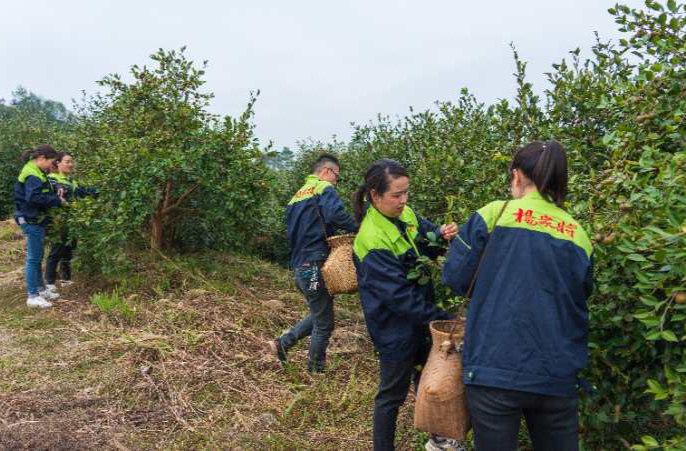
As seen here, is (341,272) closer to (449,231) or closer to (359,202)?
(359,202)

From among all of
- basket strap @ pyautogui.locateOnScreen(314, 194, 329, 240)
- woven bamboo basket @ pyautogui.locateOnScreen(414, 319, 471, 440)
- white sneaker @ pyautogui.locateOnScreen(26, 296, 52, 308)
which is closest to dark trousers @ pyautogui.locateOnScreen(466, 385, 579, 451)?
woven bamboo basket @ pyautogui.locateOnScreen(414, 319, 471, 440)

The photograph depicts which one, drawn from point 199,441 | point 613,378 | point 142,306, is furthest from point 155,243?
point 613,378

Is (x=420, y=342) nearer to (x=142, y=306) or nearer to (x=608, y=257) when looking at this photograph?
(x=608, y=257)

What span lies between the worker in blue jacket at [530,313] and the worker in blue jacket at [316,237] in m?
2.33

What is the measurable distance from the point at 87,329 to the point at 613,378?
474 cm

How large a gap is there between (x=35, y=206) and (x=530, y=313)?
5873mm

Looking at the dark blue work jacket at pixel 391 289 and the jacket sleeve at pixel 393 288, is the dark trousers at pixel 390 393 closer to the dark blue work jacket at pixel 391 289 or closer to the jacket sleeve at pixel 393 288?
the dark blue work jacket at pixel 391 289

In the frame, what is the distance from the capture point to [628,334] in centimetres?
220

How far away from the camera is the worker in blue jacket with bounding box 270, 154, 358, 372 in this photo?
441 centimetres

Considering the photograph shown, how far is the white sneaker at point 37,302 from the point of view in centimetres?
619

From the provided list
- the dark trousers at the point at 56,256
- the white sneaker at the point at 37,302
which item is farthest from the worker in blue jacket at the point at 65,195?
the white sneaker at the point at 37,302

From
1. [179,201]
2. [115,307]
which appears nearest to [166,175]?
[179,201]

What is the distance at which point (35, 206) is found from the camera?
244 inches

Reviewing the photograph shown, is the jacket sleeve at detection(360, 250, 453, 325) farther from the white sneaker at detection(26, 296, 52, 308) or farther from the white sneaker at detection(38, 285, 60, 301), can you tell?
the white sneaker at detection(38, 285, 60, 301)
